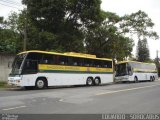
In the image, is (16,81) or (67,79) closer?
(16,81)

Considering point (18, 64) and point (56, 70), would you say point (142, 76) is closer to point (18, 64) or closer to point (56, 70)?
point (56, 70)

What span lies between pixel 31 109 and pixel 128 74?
25.1m

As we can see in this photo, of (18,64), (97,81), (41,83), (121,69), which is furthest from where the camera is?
(121,69)

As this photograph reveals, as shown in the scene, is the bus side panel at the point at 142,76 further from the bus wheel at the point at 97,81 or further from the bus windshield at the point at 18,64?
the bus windshield at the point at 18,64

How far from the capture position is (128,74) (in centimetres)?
3422

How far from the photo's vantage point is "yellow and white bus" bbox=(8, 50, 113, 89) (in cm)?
2039

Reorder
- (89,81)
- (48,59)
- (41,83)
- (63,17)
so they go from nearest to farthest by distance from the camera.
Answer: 1. (41,83)
2. (48,59)
3. (89,81)
4. (63,17)

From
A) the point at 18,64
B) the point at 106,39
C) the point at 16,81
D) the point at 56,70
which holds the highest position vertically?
the point at 106,39

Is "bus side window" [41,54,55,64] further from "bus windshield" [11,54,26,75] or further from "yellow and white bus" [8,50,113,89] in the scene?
"bus windshield" [11,54,26,75]

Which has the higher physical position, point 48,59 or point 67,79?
point 48,59

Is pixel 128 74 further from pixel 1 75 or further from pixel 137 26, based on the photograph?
pixel 1 75

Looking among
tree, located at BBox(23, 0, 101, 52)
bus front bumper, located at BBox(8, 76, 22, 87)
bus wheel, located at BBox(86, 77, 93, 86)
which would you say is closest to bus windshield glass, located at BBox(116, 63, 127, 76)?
tree, located at BBox(23, 0, 101, 52)

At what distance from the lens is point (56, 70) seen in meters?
22.8

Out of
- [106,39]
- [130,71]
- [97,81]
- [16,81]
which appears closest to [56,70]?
[16,81]
